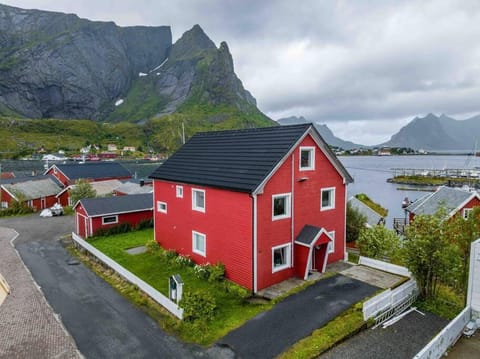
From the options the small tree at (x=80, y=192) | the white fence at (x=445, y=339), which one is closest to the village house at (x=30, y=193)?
the small tree at (x=80, y=192)

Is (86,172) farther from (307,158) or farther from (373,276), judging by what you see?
(373,276)

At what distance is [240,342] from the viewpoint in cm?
1108

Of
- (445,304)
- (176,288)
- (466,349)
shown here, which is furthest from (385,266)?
(176,288)

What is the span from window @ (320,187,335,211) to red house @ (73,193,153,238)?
58.1 feet

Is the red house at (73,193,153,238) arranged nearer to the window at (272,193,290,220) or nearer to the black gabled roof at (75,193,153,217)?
the black gabled roof at (75,193,153,217)

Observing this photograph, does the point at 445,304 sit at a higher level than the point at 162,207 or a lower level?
lower

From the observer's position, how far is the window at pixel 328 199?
18.1m

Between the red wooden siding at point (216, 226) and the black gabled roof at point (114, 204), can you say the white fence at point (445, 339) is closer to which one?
the red wooden siding at point (216, 226)

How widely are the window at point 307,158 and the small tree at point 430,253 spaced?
589 cm

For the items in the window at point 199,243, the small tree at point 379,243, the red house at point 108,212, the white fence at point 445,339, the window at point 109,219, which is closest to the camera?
Result: the white fence at point 445,339

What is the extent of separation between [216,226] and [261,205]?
3326mm

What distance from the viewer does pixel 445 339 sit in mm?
10172

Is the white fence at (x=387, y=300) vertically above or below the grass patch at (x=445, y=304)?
above

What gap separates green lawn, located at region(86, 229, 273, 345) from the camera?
1186 cm
